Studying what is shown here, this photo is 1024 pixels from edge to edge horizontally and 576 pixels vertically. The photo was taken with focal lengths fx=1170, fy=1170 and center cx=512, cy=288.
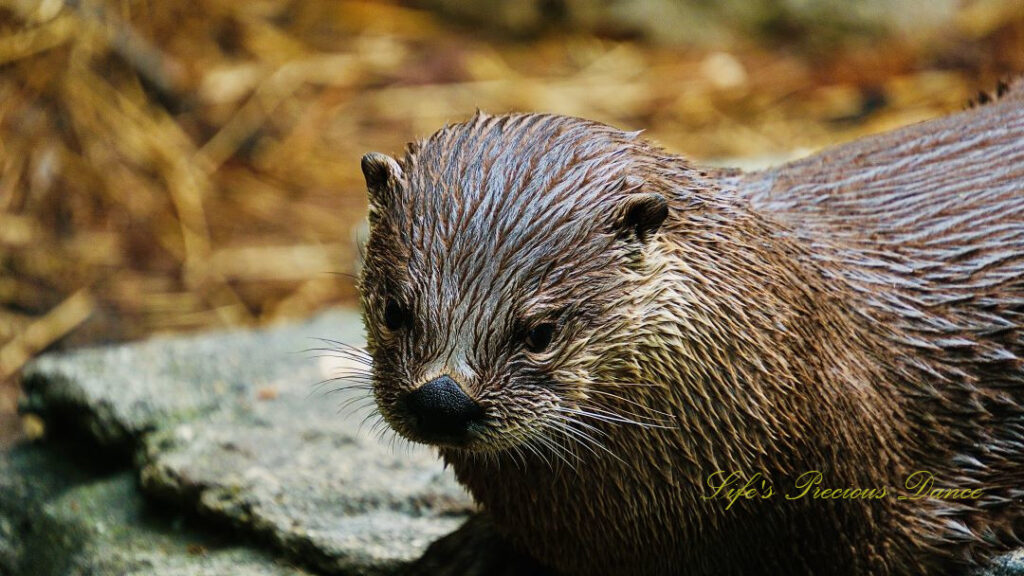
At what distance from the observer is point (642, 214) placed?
2.36m

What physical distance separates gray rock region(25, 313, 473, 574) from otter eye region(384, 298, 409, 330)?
73 centimetres

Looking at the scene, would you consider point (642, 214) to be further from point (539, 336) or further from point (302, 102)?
point (302, 102)

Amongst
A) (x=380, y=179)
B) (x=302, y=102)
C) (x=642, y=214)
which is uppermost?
(x=302, y=102)

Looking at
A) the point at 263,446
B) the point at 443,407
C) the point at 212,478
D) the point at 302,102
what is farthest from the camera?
the point at 302,102

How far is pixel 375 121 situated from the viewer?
7.00 metres

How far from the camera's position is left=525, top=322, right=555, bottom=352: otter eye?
90.9 inches

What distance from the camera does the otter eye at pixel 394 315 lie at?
2.37m

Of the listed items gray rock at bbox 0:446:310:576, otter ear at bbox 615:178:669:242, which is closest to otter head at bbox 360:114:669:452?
otter ear at bbox 615:178:669:242

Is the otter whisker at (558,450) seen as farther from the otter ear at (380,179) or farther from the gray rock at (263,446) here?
the gray rock at (263,446)

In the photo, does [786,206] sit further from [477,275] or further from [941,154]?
[477,275]

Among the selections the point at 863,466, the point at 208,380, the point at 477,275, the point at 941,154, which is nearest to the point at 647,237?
the point at 477,275

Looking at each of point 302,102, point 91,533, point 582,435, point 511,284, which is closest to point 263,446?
point 91,533

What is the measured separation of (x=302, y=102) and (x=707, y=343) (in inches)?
201

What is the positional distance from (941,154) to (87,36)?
189 inches
